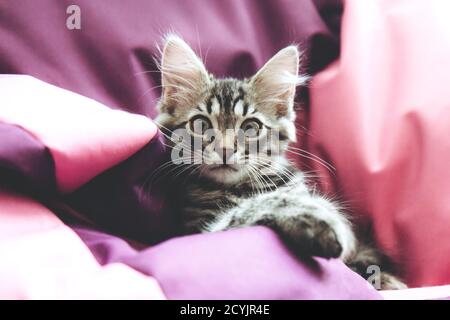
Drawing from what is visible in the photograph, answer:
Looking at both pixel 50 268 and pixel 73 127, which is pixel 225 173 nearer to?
pixel 73 127

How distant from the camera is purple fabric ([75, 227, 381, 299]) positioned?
2.10 ft

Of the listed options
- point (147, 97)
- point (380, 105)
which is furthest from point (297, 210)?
point (147, 97)

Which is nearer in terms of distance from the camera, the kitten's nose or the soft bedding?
the soft bedding

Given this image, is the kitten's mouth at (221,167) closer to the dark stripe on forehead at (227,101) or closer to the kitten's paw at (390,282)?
the dark stripe on forehead at (227,101)

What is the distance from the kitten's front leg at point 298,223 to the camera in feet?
2.33

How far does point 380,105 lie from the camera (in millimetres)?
1089

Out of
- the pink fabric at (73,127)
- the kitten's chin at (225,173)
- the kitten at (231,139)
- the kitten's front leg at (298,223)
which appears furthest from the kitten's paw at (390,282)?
the pink fabric at (73,127)

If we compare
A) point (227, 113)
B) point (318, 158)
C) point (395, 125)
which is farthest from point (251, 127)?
point (395, 125)

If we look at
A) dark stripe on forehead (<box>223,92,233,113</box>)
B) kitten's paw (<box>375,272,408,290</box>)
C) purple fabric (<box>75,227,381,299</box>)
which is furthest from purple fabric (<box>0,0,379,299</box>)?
kitten's paw (<box>375,272,408,290</box>)

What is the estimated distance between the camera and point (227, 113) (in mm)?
1119

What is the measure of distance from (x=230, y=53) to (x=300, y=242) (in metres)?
0.63

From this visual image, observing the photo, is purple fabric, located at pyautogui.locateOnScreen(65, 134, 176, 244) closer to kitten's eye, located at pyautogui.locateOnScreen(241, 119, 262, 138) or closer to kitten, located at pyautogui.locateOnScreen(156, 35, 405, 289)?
kitten, located at pyautogui.locateOnScreen(156, 35, 405, 289)

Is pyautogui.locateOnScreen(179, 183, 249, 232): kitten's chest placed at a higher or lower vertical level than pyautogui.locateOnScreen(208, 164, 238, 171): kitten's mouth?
lower

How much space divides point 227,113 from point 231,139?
85 millimetres
